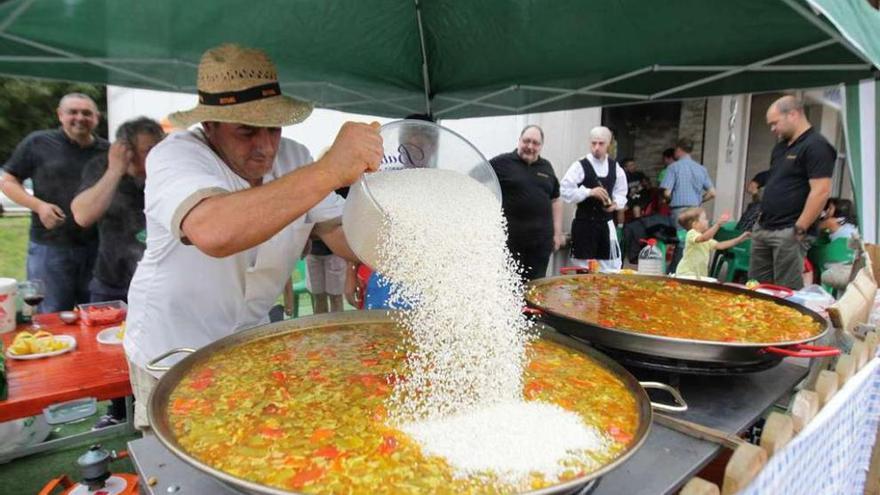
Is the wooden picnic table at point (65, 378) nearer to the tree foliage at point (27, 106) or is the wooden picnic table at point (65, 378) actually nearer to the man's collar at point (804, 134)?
the man's collar at point (804, 134)

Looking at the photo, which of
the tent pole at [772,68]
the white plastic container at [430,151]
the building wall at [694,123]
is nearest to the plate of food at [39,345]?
the white plastic container at [430,151]

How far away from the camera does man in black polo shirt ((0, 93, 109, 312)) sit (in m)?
3.84

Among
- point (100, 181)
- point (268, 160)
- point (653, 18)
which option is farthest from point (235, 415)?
point (100, 181)

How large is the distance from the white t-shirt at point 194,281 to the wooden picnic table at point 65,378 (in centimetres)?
46

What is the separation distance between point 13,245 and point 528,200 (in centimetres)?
1056

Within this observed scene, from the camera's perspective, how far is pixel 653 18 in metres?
2.73

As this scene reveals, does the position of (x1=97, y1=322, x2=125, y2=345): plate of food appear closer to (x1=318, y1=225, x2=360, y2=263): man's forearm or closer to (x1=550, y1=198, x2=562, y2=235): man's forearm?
(x1=318, y1=225, x2=360, y2=263): man's forearm

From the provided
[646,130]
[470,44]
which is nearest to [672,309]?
[470,44]

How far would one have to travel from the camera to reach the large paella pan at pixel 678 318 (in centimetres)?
149

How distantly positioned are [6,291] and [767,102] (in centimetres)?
1177

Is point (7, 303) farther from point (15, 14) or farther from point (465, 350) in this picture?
point (465, 350)

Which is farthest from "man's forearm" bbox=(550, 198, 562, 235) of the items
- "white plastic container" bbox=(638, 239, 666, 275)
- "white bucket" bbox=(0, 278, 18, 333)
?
"white bucket" bbox=(0, 278, 18, 333)

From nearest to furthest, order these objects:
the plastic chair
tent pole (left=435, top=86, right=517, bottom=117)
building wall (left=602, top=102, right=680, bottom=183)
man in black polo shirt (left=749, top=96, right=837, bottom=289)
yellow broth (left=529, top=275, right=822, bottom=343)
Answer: yellow broth (left=529, top=275, right=822, bottom=343) → tent pole (left=435, top=86, right=517, bottom=117) → man in black polo shirt (left=749, top=96, right=837, bottom=289) → the plastic chair → building wall (left=602, top=102, right=680, bottom=183)

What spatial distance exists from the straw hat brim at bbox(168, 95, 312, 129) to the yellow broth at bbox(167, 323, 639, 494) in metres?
0.69
